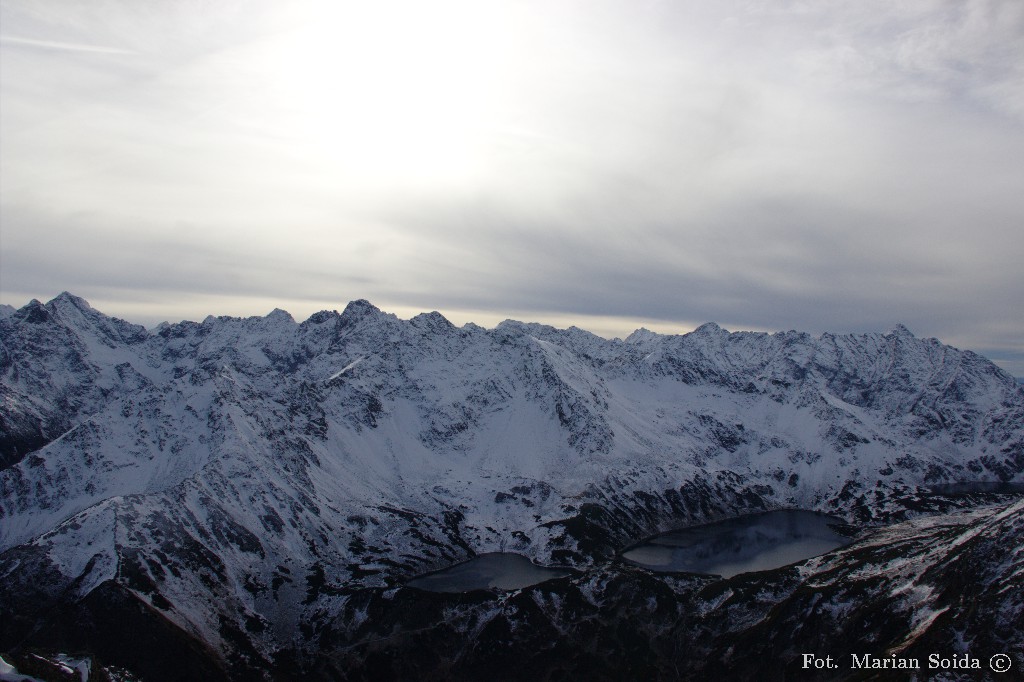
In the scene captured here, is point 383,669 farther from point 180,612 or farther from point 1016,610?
point 1016,610

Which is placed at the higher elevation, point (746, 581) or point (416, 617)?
point (746, 581)

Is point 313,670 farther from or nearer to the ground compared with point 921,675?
nearer to the ground

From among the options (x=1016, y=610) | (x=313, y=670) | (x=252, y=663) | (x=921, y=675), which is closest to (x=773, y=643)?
(x=921, y=675)

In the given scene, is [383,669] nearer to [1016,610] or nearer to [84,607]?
[84,607]

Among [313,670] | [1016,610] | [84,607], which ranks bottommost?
[313,670]

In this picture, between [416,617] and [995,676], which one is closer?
[995,676]

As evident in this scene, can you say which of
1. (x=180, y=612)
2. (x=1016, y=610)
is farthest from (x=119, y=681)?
(x=1016, y=610)

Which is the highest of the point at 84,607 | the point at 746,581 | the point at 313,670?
the point at 746,581

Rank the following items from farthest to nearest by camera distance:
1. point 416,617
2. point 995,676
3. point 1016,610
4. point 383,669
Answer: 1. point 416,617
2. point 383,669
3. point 1016,610
4. point 995,676

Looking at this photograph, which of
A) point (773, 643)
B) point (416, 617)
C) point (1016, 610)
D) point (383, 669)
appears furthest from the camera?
point (416, 617)
